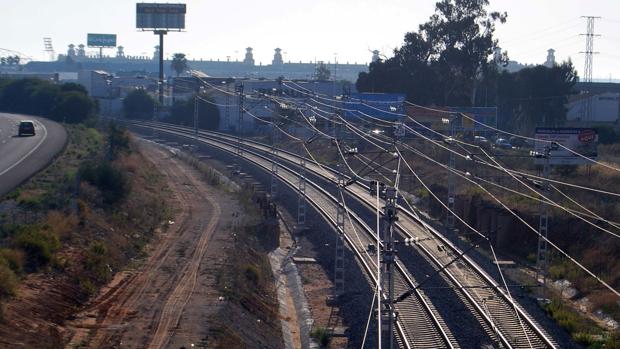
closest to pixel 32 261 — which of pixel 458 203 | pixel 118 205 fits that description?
pixel 118 205

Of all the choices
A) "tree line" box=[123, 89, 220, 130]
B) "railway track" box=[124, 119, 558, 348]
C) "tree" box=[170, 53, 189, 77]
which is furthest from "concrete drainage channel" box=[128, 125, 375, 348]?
"tree" box=[170, 53, 189, 77]

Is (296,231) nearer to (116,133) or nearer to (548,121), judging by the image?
(116,133)

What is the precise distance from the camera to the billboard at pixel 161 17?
86812 millimetres

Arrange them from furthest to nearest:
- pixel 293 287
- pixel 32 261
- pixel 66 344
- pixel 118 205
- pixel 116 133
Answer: pixel 116 133 < pixel 118 205 < pixel 293 287 < pixel 32 261 < pixel 66 344

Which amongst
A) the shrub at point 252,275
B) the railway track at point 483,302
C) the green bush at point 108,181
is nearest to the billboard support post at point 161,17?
the green bush at point 108,181

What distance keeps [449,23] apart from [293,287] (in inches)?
1541

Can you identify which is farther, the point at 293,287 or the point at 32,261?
the point at 293,287

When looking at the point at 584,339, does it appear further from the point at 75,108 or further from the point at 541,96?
the point at 75,108

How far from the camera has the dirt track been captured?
52.3ft

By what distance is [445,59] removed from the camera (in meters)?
59.8

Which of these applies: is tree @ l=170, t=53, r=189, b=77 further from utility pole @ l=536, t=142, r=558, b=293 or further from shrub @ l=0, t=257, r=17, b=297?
shrub @ l=0, t=257, r=17, b=297

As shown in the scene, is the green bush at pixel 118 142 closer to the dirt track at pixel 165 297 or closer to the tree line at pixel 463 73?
the dirt track at pixel 165 297

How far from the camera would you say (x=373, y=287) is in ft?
68.6

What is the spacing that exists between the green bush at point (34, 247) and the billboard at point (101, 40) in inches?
5206
